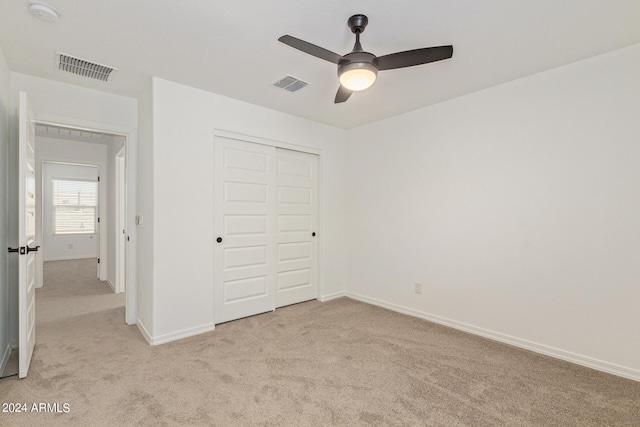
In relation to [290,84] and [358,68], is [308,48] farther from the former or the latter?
[290,84]

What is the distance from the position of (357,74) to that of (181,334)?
9.37 ft

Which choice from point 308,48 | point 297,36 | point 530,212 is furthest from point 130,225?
point 530,212

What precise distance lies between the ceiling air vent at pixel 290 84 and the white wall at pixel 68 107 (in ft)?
5.55

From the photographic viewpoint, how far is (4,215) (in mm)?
2543

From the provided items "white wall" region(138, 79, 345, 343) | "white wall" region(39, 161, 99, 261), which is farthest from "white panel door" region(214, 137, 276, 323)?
"white wall" region(39, 161, 99, 261)

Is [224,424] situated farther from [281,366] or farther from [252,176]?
[252,176]

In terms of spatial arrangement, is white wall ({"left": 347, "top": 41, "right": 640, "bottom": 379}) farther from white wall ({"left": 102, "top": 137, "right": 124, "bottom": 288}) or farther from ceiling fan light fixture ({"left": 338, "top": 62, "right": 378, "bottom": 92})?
white wall ({"left": 102, "top": 137, "right": 124, "bottom": 288})

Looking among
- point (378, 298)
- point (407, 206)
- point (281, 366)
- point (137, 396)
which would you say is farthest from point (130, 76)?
point (378, 298)

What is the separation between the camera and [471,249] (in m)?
3.21

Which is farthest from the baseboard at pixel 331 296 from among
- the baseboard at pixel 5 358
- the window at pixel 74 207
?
the window at pixel 74 207

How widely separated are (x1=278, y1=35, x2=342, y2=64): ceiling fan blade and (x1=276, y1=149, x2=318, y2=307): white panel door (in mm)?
2109

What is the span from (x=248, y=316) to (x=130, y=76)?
9.15ft

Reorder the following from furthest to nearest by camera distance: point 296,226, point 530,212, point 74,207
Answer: point 74,207, point 296,226, point 530,212

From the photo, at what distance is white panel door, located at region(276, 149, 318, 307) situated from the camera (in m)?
4.01
